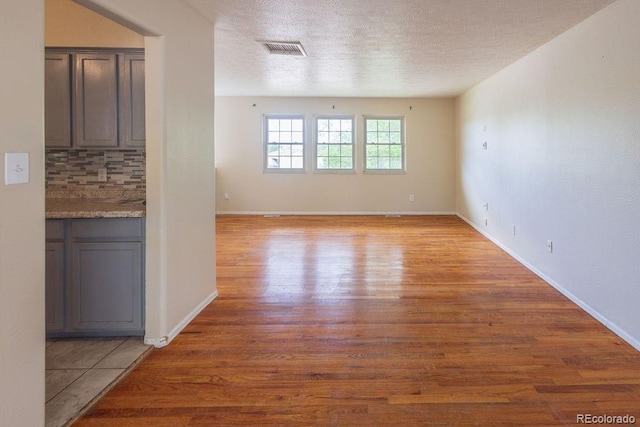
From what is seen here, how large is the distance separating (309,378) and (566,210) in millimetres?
2824

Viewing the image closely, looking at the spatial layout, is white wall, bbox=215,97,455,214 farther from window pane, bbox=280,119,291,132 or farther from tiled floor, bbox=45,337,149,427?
tiled floor, bbox=45,337,149,427

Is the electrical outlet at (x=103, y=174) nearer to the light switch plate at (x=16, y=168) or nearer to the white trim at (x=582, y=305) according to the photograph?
the light switch plate at (x=16, y=168)

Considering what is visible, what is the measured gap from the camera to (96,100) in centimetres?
288

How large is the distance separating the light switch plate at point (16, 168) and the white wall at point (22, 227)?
0.02 m

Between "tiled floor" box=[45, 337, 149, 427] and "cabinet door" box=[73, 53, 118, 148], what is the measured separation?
52.8 inches

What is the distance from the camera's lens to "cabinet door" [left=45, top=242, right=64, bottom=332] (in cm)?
258

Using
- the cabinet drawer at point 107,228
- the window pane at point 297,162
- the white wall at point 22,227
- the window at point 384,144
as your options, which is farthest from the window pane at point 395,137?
the white wall at point 22,227

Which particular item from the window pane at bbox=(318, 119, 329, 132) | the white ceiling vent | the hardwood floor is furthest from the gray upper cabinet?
the window pane at bbox=(318, 119, 329, 132)

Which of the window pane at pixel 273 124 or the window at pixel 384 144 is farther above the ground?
the window pane at pixel 273 124

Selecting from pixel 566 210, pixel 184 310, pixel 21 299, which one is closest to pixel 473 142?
pixel 566 210

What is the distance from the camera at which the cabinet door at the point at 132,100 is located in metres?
2.83

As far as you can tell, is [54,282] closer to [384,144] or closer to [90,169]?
[90,169]

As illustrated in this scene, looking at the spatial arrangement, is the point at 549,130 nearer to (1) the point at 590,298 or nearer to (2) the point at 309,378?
(1) the point at 590,298

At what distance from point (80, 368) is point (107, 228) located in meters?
0.83
